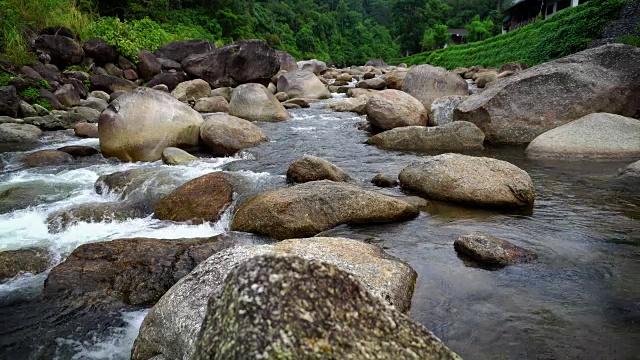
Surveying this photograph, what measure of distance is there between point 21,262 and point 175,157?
4396 mm

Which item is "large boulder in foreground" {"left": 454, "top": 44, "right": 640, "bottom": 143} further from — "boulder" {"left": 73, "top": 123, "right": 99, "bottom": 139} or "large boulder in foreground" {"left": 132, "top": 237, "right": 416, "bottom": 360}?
"boulder" {"left": 73, "top": 123, "right": 99, "bottom": 139}

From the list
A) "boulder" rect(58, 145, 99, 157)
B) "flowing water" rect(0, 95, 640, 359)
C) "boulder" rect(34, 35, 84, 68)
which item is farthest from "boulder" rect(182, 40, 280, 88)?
"flowing water" rect(0, 95, 640, 359)

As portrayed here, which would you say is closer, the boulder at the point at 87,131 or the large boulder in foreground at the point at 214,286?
the large boulder in foreground at the point at 214,286

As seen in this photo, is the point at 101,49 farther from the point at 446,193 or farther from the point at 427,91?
the point at 446,193

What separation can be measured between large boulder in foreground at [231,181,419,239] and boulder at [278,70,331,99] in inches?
619

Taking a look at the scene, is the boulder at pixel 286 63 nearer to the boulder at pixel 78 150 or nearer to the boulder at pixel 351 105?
the boulder at pixel 351 105

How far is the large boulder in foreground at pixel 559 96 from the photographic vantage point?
33.6 ft

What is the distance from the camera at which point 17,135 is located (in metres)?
11.4

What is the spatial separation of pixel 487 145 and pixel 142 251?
8.31m

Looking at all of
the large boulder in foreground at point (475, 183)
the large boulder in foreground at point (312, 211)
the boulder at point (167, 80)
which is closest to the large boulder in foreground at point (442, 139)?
the large boulder in foreground at point (475, 183)

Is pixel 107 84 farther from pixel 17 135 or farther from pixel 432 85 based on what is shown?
pixel 432 85

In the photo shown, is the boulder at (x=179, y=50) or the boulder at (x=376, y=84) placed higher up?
the boulder at (x=179, y=50)

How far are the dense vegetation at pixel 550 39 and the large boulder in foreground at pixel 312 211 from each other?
1532cm

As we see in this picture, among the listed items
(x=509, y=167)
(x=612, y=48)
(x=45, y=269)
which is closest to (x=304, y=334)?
(x=45, y=269)
